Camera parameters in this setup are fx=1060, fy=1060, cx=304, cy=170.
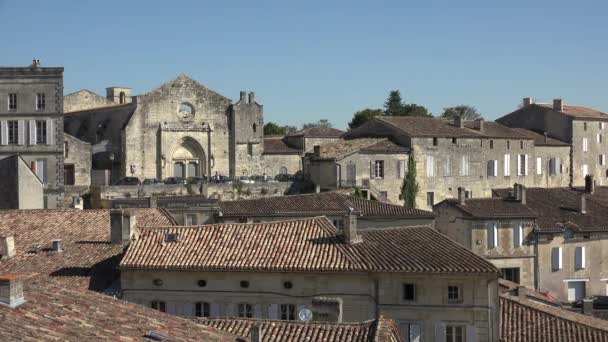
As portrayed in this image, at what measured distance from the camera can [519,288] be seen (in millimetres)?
35344

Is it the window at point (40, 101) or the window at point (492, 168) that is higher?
the window at point (40, 101)

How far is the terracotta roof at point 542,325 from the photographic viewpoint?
90.1 feet

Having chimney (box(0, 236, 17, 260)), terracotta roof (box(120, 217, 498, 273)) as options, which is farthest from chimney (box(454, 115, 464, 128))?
chimney (box(0, 236, 17, 260))

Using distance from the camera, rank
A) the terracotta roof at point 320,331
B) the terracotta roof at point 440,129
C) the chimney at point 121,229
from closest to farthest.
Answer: the terracotta roof at point 320,331
the chimney at point 121,229
the terracotta roof at point 440,129

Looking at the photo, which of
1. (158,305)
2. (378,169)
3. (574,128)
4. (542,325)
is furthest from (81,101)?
(542,325)

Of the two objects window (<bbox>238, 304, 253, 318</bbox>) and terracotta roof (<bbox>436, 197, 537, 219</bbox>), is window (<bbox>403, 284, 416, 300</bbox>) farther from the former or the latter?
terracotta roof (<bbox>436, 197, 537, 219</bbox>)

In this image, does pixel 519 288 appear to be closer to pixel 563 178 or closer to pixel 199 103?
pixel 199 103

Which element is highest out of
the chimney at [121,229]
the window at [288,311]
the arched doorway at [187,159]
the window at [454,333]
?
the arched doorway at [187,159]

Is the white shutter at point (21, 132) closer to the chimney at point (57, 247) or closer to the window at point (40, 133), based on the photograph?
the window at point (40, 133)

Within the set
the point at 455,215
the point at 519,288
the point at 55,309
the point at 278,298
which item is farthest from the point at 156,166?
the point at 55,309

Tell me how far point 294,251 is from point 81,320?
13464 mm

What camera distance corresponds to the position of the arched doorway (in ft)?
213

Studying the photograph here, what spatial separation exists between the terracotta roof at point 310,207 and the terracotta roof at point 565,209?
23.9 feet

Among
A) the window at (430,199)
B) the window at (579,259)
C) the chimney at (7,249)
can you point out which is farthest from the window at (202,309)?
the window at (430,199)
